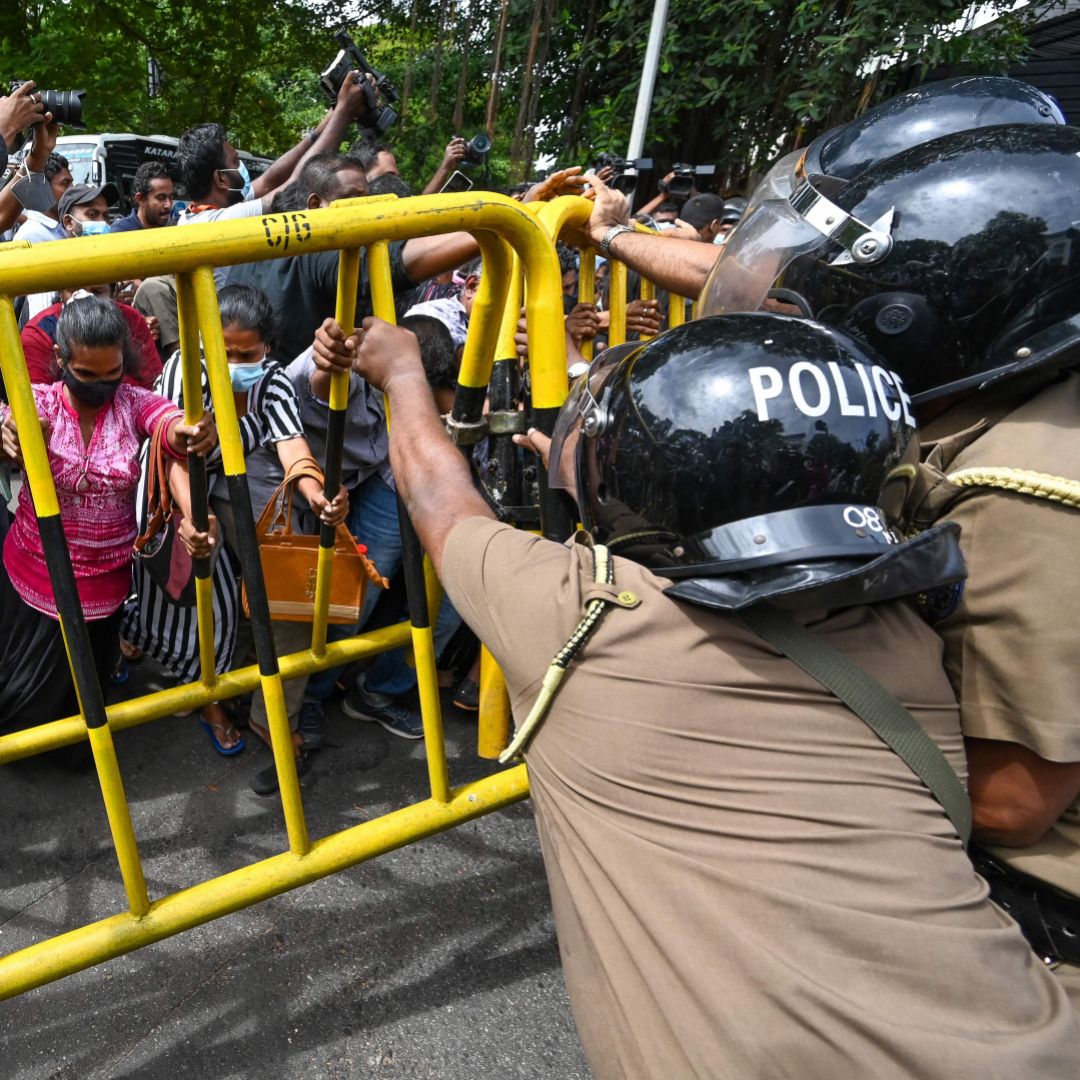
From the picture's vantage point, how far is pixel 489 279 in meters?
1.69

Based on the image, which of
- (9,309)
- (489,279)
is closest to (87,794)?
(9,309)

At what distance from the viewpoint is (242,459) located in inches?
60.8

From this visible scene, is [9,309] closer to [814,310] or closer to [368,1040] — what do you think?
[814,310]

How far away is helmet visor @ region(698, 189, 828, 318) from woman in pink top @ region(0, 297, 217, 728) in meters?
1.40

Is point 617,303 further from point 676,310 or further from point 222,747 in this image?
point 222,747

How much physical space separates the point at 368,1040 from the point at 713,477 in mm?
1671

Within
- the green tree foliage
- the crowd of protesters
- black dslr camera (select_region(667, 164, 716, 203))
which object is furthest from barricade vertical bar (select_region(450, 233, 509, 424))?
the green tree foliage

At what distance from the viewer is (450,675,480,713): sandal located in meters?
3.34

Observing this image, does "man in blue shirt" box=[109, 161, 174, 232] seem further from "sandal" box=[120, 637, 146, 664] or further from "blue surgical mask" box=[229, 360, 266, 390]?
"blue surgical mask" box=[229, 360, 266, 390]

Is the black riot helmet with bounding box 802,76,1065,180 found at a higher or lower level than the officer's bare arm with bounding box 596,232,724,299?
higher

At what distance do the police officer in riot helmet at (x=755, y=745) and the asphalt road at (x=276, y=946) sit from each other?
1.06m

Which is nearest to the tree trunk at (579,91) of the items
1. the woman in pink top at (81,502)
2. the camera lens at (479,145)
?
the camera lens at (479,145)

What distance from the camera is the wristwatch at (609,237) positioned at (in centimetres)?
230

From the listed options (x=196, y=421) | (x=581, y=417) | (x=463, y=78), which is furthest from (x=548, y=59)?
(x=581, y=417)
